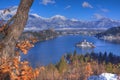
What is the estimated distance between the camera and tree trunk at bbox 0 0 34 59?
13.4ft

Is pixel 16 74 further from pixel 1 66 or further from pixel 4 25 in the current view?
pixel 4 25

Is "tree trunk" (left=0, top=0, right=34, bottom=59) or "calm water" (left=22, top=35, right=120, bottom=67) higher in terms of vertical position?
"tree trunk" (left=0, top=0, right=34, bottom=59)

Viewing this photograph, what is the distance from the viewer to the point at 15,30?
411cm

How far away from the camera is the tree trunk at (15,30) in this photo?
4.09 metres

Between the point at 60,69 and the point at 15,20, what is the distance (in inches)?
2400

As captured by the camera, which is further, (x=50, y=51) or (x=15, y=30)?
(x=50, y=51)

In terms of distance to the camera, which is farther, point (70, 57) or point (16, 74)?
point (70, 57)

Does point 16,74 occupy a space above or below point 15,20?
below

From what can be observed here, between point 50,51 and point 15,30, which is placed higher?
point 15,30

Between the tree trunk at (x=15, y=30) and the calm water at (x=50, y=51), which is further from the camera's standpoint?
the calm water at (x=50, y=51)

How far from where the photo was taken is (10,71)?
399 cm

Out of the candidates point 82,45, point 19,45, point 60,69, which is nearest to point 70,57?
point 60,69

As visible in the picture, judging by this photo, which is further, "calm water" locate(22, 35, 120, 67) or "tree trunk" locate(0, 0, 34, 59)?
"calm water" locate(22, 35, 120, 67)

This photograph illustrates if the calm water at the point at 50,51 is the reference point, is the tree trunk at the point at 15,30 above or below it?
above
